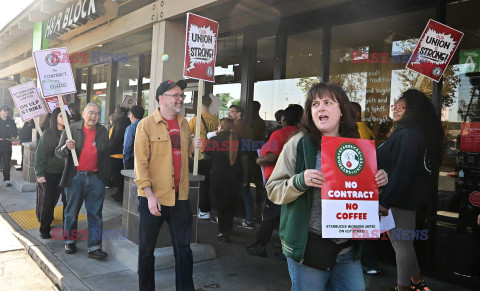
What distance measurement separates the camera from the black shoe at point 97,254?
15.9 feet

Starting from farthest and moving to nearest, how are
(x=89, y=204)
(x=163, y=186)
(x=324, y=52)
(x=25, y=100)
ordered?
(x=25, y=100)
(x=324, y=52)
(x=89, y=204)
(x=163, y=186)

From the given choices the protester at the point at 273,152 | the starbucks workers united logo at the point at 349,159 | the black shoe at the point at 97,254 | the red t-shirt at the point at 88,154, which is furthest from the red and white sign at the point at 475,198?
the red t-shirt at the point at 88,154

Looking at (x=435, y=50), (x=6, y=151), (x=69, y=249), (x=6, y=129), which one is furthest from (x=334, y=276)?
(x=6, y=129)

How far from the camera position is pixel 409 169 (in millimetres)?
3443

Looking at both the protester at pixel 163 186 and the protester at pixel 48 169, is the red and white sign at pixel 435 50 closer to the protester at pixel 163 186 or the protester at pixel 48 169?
the protester at pixel 163 186

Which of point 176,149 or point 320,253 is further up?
point 176,149

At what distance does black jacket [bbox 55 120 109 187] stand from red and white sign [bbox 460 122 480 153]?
438 centimetres

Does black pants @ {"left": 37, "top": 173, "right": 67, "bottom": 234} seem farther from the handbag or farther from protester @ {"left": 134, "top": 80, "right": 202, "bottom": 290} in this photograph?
the handbag

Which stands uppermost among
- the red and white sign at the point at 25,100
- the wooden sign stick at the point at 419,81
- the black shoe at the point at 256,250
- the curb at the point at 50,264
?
the wooden sign stick at the point at 419,81

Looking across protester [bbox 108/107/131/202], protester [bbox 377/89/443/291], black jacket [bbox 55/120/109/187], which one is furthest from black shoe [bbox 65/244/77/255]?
protester [bbox 377/89/443/291]

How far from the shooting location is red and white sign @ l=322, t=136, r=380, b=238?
2023 millimetres

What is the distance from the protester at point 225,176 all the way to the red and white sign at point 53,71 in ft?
7.31

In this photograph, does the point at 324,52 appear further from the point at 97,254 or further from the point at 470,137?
the point at 97,254

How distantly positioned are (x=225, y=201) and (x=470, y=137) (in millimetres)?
3217
